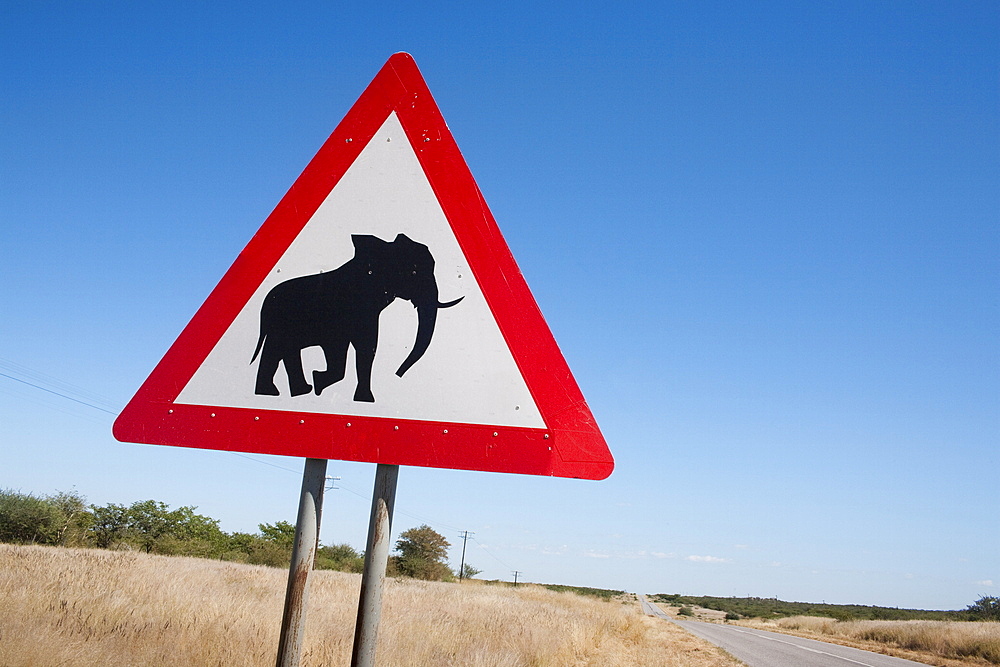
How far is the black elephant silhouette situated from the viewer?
62.6 inches

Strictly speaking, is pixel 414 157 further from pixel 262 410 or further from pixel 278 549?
pixel 278 549

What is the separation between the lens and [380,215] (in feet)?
5.78

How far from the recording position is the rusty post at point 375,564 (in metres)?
1.49

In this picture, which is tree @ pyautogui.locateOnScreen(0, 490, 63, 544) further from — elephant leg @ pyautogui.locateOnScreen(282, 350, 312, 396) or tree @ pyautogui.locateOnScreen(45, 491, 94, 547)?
elephant leg @ pyautogui.locateOnScreen(282, 350, 312, 396)

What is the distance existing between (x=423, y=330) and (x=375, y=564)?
0.58 meters

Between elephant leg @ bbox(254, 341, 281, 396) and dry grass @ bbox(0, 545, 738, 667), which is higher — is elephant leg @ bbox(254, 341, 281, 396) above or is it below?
above

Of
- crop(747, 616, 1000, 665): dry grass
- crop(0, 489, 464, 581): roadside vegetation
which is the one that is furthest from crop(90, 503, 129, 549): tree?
crop(747, 616, 1000, 665): dry grass

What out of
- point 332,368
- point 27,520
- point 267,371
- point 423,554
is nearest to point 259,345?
point 267,371

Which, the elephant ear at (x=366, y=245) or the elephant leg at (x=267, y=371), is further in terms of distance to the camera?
the elephant ear at (x=366, y=245)

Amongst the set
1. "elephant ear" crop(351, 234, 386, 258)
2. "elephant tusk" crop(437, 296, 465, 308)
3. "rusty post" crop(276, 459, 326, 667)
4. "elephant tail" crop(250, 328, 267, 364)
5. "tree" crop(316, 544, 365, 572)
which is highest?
"elephant ear" crop(351, 234, 386, 258)

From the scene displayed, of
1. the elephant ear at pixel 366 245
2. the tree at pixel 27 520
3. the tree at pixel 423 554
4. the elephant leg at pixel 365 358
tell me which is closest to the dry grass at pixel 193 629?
the elephant leg at pixel 365 358

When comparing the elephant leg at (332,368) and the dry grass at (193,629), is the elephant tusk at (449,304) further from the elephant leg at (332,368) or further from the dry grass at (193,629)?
the dry grass at (193,629)

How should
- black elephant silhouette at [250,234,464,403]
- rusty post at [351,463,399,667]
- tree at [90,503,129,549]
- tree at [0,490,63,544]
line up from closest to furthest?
rusty post at [351,463,399,667] < black elephant silhouette at [250,234,464,403] < tree at [0,490,63,544] < tree at [90,503,129,549]

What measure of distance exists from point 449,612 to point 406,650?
4933 mm
